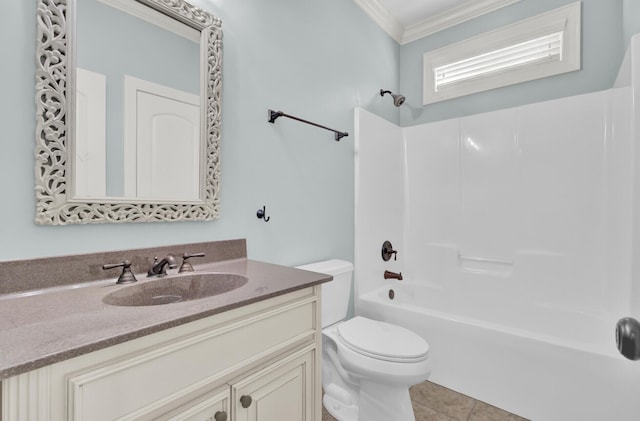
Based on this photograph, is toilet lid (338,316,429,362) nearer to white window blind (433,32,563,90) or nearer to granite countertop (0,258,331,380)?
granite countertop (0,258,331,380)

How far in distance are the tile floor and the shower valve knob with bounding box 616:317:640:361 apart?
143 cm

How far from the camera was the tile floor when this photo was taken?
1.68m

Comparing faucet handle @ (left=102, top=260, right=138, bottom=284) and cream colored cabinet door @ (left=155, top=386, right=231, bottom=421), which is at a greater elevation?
faucet handle @ (left=102, top=260, right=138, bottom=284)

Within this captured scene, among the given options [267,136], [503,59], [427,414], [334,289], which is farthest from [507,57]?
[427,414]

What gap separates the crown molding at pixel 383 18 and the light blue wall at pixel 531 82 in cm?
17

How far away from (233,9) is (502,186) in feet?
6.94

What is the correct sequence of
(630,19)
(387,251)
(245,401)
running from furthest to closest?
1. (387,251)
2. (630,19)
3. (245,401)

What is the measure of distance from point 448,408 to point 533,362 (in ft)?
1.74

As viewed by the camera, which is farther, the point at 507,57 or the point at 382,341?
the point at 507,57

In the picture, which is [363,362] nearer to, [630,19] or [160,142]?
[160,142]

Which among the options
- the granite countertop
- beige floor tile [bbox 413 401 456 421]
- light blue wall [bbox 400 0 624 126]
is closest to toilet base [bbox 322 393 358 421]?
beige floor tile [bbox 413 401 456 421]

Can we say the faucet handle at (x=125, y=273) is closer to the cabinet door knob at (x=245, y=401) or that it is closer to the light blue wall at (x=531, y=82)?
the cabinet door knob at (x=245, y=401)

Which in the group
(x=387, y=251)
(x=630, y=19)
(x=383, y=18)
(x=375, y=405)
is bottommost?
(x=375, y=405)

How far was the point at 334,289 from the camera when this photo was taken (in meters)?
1.76
